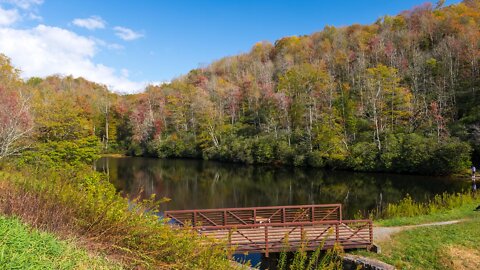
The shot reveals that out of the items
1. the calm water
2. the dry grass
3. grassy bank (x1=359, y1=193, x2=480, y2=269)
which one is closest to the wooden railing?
grassy bank (x1=359, y1=193, x2=480, y2=269)

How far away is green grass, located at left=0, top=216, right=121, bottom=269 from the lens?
386 cm

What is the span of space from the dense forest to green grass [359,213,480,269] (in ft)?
66.1

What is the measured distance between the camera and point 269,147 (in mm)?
50875

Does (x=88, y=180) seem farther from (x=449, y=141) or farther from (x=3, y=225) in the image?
(x=449, y=141)

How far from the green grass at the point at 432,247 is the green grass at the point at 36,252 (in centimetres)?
963

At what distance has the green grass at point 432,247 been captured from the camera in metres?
10.7

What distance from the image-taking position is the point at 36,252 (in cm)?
426

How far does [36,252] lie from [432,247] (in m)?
11.7

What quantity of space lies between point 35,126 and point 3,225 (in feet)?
75.2

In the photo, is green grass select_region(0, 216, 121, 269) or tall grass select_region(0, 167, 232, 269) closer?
green grass select_region(0, 216, 121, 269)

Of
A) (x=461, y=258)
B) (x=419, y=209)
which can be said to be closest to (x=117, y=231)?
(x=461, y=258)

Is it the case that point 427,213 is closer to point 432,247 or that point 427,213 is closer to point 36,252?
point 432,247

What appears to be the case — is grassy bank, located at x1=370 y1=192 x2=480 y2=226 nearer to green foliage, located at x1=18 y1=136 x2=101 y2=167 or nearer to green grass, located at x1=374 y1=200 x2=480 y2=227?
green grass, located at x1=374 y1=200 x2=480 y2=227

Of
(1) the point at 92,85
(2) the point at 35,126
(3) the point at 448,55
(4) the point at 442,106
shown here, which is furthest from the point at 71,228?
(1) the point at 92,85
